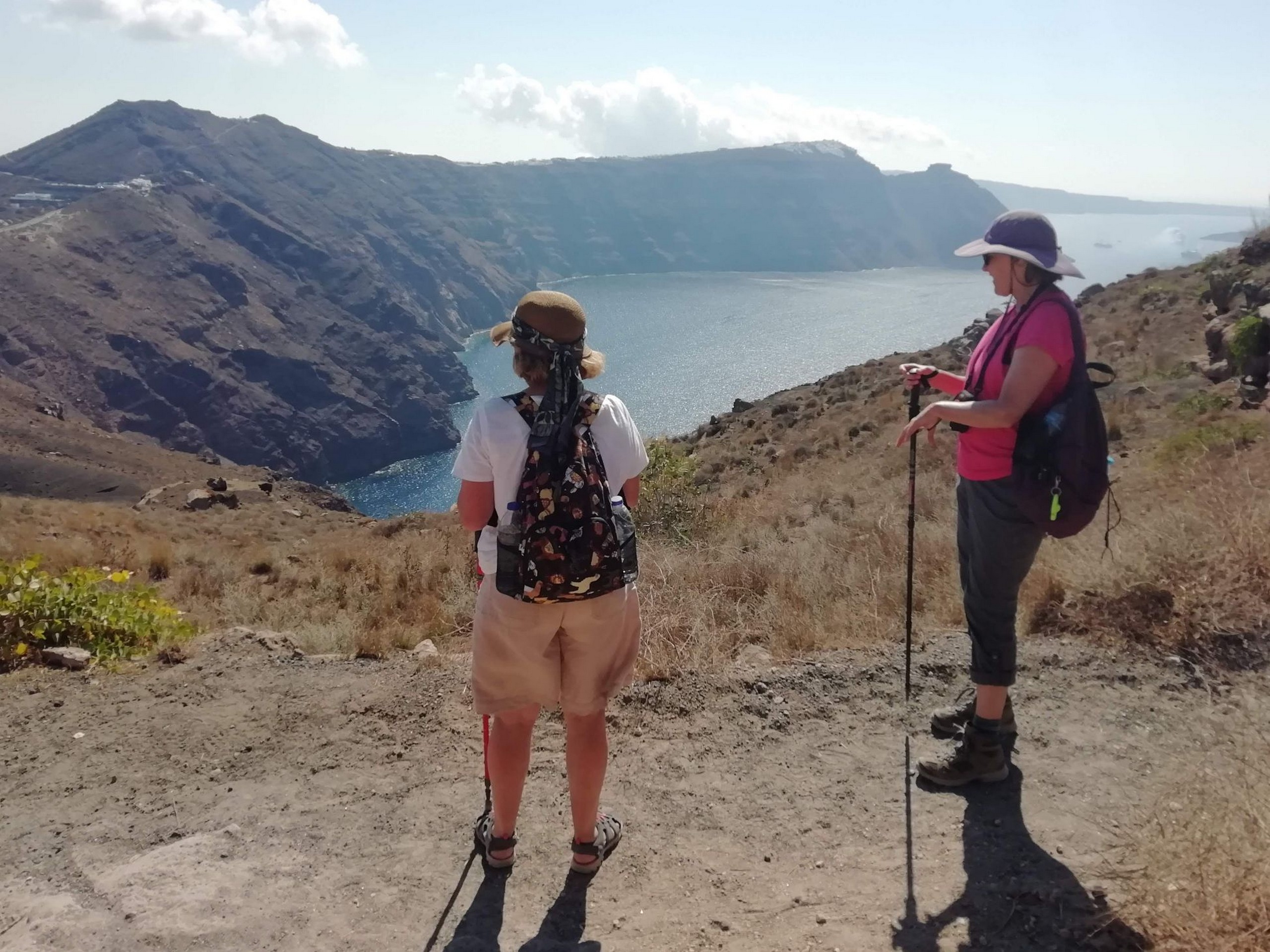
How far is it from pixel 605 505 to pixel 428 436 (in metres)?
95.3

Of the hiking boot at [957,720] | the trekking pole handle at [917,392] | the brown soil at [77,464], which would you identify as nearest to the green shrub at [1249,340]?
the hiking boot at [957,720]

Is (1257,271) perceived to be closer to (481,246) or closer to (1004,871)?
(1004,871)

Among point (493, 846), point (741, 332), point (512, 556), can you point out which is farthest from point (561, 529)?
point (741, 332)

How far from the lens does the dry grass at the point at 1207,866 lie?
201 cm

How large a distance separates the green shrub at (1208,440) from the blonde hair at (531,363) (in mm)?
6745

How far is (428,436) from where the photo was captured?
95.0m

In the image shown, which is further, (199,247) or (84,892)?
(199,247)

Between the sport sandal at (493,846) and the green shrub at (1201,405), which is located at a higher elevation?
the green shrub at (1201,405)

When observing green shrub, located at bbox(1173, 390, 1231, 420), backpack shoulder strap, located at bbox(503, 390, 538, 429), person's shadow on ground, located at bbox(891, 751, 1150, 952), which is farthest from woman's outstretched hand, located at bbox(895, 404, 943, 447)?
green shrub, located at bbox(1173, 390, 1231, 420)

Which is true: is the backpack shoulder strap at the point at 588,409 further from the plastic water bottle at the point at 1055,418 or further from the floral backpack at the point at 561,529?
the plastic water bottle at the point at 1055,418

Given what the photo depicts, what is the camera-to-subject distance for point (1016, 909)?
96.7 inches

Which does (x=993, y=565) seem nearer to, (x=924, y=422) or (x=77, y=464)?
(x=924, y=422)

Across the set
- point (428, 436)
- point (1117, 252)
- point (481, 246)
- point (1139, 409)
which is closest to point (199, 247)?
point (428, 436)

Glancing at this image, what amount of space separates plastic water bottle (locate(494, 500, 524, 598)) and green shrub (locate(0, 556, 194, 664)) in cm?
343
